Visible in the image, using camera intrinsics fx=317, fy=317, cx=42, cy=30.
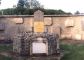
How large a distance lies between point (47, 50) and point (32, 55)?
78 cm

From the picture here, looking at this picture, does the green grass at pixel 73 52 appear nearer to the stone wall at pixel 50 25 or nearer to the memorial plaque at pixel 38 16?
the memorial plaque at pixel 38 16

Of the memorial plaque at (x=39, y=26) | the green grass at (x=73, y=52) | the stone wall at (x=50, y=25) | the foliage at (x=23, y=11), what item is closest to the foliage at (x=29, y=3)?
the foliage at (x=23, y=11)

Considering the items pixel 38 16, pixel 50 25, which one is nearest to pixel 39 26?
pixel 38 16

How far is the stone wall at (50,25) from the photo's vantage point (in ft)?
74.2

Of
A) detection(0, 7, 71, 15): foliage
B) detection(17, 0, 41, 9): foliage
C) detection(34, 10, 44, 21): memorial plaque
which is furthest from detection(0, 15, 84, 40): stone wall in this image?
detection(17, 0, 41, 9): foliage

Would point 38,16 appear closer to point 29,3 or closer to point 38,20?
point 38,20

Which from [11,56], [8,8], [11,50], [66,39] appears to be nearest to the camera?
[11,56]

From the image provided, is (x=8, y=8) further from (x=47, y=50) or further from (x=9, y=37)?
(x=47, y=50)

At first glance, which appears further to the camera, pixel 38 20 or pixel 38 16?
pixel 38 20

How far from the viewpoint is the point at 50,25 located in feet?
74.7

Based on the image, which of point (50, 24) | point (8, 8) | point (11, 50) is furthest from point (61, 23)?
point (8, 8)

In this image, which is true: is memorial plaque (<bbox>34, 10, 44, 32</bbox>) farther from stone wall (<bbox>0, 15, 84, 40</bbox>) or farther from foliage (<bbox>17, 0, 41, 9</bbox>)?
foliage (<bbox>17, 0, 41, 9</bbox>)

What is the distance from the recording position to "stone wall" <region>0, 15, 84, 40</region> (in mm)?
22609

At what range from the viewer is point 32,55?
51.0 ft
